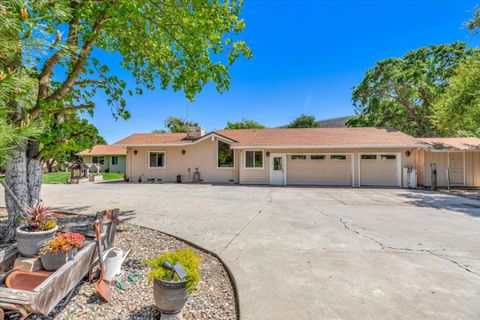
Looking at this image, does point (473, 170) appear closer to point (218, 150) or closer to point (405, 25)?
point (405, 25)

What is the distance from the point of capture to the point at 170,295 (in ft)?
7.23

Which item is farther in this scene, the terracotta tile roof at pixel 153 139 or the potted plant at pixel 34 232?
the terracotta tile roof at pixel 153 139

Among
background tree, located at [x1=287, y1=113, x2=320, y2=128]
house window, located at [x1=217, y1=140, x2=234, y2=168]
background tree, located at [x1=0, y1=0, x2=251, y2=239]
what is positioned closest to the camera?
background tree, located at [x1=0, y1=0, x2=251, y2=239]

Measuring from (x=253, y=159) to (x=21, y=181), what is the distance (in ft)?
40.7

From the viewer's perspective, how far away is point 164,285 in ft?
7.22

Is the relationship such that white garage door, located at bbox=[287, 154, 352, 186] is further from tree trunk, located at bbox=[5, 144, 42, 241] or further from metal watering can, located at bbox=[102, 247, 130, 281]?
metal watering can, located at bbox=[102, 247, 130, 281]

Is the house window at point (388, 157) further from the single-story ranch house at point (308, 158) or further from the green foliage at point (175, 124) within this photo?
the green foliage at point (175, 124)

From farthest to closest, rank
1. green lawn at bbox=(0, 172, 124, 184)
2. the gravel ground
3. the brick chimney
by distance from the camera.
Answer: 1. green lawn at bbox=(0, 172, 124, 184)
2. the brick chimney
3. the gravel ground

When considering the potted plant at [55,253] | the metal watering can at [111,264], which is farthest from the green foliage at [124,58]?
the metal watering can at [111,264]

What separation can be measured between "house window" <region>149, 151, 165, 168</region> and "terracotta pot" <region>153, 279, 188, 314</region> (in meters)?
15.8

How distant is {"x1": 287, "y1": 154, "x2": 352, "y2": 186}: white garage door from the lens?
48.4 feet

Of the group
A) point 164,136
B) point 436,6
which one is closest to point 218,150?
point 164,136

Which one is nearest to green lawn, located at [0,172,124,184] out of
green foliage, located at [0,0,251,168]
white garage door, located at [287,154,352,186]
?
green foliage, located at [0,0,251,168]

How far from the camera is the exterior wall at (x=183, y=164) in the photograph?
54.0 ft
